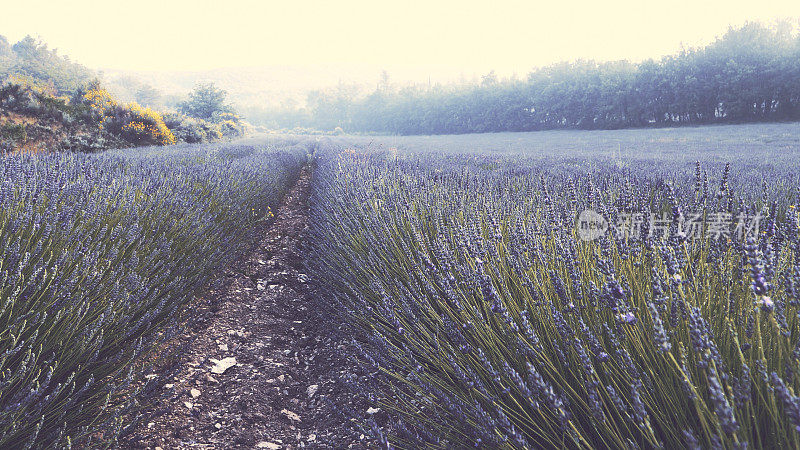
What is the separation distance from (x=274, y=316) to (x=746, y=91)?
24449 mm

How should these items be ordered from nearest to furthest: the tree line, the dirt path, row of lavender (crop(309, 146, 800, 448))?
1. row of lavender (crop(309, 146, 800, 448))
2. the dirt path
3. the tree line

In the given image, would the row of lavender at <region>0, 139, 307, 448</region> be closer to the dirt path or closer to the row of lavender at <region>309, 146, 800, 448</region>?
the dirt path

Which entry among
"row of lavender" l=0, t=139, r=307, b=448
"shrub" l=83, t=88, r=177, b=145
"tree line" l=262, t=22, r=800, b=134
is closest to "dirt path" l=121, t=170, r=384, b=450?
"row of lavender" l=0, t=139, r=307, b=448

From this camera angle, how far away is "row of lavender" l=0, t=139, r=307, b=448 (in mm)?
1176

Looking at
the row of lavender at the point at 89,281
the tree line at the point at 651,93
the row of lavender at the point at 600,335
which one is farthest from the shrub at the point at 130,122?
the tree line at the point at 651,93

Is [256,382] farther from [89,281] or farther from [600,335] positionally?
[600,335]

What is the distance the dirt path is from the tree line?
2424 cm

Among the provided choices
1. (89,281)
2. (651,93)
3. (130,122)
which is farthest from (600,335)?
(651,93)

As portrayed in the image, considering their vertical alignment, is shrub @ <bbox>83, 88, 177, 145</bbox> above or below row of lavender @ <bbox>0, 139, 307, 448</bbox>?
above

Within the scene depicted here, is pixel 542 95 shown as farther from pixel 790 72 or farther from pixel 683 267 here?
pixel 683 267

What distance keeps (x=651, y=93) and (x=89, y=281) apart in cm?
2691

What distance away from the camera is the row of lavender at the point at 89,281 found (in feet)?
3.86

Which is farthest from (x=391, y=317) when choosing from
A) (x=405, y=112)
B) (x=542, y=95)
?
(x=405, y=112)

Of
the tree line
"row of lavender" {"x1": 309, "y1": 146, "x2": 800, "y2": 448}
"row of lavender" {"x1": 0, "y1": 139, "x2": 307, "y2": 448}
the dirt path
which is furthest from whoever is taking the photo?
the tree line
